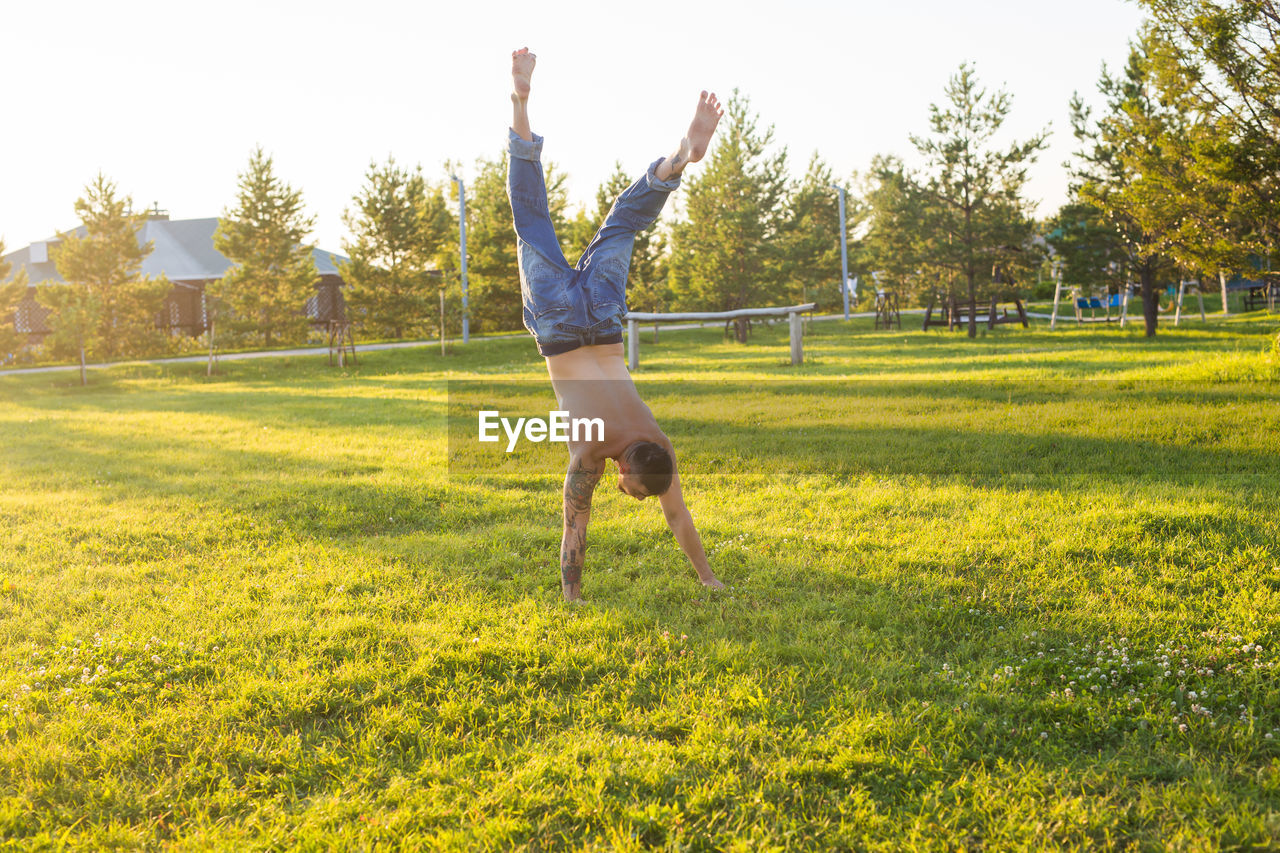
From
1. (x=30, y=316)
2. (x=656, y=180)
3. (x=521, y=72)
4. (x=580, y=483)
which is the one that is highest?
(x=30, y=316)

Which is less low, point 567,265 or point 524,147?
point 524,147

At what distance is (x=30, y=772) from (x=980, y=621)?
4358 mm

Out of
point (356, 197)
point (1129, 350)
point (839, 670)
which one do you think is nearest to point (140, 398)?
point (356, 197)

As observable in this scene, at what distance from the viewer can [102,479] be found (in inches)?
352

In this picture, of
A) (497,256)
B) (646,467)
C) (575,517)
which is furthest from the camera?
(497,256)

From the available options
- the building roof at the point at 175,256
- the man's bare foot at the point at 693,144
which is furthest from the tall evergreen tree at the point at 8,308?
the man's bare foot at the point at 693,144

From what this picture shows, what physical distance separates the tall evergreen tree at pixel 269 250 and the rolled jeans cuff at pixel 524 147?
30.7 metres

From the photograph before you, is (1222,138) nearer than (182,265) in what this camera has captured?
Yes

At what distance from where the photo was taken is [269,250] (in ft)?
107

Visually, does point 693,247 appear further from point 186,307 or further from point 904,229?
point 186,307

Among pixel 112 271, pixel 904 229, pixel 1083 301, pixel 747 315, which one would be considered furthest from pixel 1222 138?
pixel 112 271

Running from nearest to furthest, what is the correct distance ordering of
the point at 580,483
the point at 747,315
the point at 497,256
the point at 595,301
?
the point at 595,301
the point at 580,483
the point at 747,315
the point at 497,256

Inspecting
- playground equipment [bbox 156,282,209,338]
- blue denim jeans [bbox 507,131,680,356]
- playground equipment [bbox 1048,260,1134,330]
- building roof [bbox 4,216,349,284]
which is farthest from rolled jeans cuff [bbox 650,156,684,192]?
playground equipment [bbox 156,282,209,338]

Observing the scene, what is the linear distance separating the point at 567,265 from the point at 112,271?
3582cm
